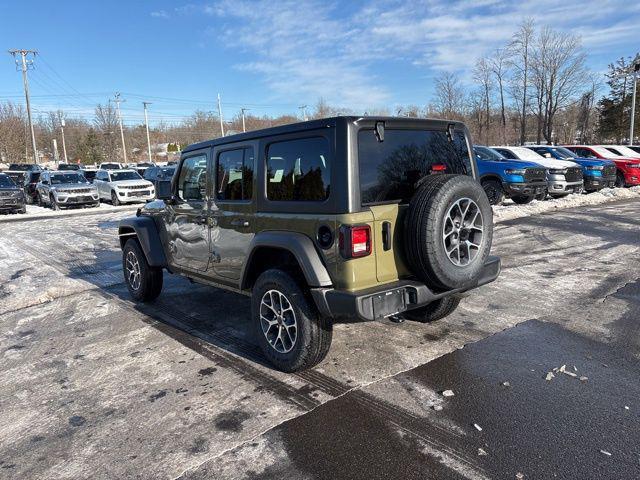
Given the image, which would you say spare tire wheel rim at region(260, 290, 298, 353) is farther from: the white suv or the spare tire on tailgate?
the white suv

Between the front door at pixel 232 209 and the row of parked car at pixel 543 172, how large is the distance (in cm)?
895

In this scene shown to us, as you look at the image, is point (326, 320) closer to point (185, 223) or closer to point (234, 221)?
point (234, 221)

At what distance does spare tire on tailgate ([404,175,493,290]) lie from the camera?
3406 millimetres

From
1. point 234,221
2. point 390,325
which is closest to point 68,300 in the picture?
point 234,221

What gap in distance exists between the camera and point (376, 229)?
345 centimetres

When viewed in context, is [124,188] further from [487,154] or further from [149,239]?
[149,239]

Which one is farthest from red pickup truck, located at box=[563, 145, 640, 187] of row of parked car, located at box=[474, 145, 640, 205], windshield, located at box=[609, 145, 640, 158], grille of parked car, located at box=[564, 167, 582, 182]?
grille of parked car, located at box=[564, 167, 582, 182]

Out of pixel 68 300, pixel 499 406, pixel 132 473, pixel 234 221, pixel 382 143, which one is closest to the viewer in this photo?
pixel 132 473

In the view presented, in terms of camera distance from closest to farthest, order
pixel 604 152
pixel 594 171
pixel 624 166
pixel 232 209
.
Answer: pixel 232 209, pixel 594 171, pixel 624 166, pixel 604 152

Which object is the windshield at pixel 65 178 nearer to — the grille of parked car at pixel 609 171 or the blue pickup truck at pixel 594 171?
the blue pickup truck at pixel 594 171

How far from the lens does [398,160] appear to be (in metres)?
3.74

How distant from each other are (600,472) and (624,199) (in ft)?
55.6

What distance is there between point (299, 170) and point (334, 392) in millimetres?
1712

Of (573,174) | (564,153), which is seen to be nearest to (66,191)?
(573,174)
